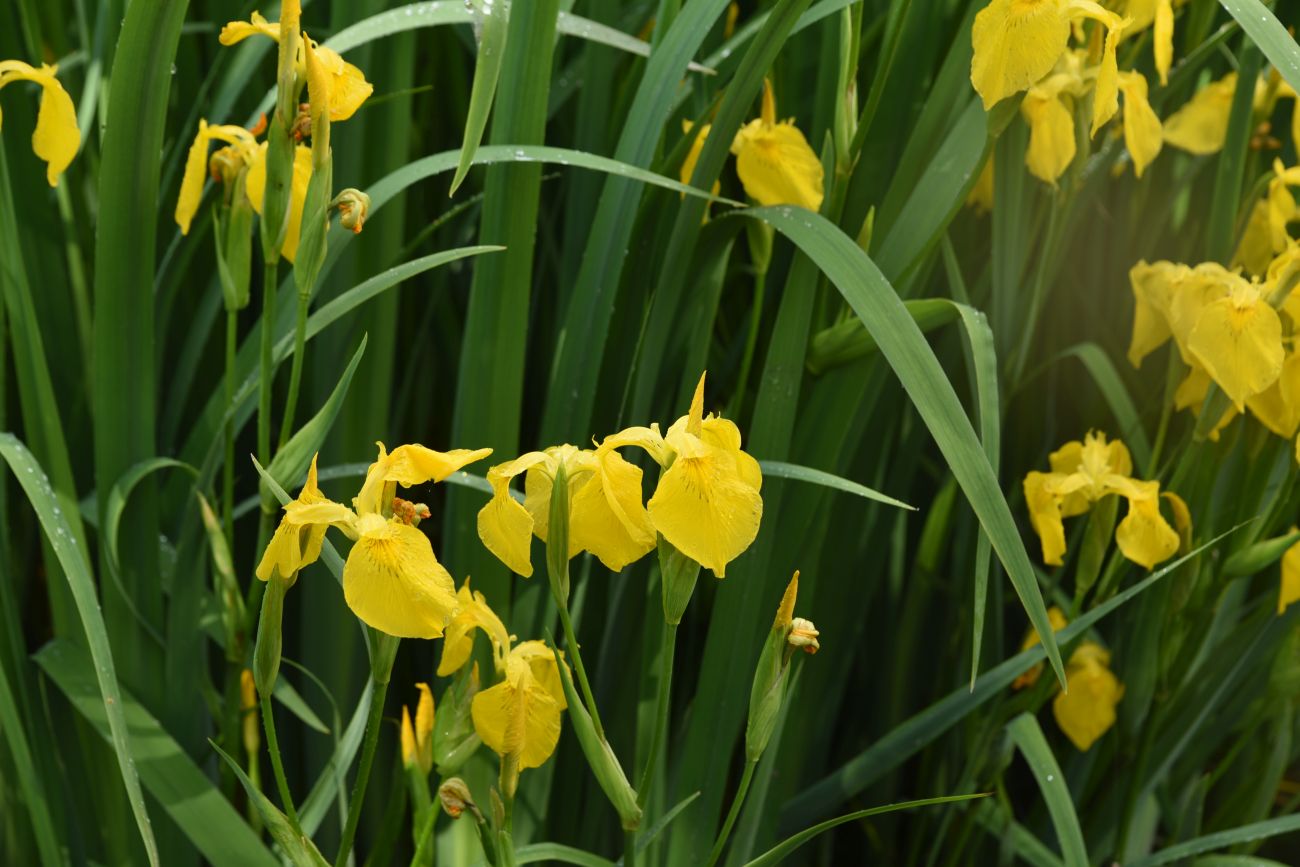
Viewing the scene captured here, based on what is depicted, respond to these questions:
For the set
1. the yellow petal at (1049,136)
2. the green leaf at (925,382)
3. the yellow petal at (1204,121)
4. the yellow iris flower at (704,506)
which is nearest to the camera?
the yellow iris flower at (704,506)

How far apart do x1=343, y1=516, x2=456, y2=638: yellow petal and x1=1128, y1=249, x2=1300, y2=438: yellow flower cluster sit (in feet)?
1.99

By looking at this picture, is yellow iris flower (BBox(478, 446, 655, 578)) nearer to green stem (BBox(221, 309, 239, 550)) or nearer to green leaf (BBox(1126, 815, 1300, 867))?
green stem (BBox(221, 309, 239, 550))

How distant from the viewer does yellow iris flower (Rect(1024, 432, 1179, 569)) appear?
38.6 inches

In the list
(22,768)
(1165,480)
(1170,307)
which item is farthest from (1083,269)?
(22,768)

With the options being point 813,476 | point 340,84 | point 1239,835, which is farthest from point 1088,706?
point 340,84

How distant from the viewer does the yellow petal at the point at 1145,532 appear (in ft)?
3.21

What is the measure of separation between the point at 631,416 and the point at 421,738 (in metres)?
0.31

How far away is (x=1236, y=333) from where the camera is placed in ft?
3.17

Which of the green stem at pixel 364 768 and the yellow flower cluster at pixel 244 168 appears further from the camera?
the yellow flower cluster at pixel 244 168

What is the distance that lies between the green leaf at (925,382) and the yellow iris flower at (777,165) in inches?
3.9

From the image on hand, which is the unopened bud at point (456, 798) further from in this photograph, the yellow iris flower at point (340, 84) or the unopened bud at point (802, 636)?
the yellow iris flower at point (340, 84)

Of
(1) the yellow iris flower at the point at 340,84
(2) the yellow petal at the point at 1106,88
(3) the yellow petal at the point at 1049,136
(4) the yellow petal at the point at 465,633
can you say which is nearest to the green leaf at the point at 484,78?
(1) the yellow iris flower at the point at 340,84

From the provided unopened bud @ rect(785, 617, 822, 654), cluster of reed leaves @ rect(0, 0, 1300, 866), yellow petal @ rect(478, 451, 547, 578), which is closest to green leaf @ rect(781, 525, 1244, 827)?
cluster of reed leaves @ rect(0, 0, 1300, 866)

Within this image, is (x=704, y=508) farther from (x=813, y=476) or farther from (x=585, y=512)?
(x=813, y=476)
